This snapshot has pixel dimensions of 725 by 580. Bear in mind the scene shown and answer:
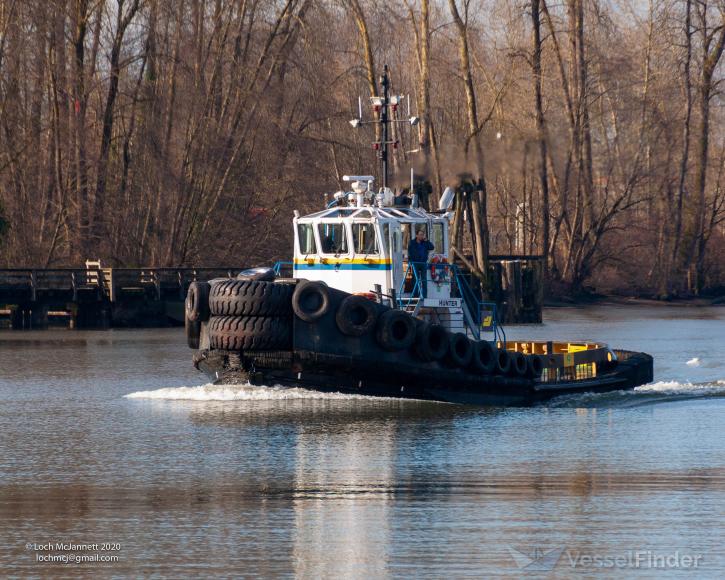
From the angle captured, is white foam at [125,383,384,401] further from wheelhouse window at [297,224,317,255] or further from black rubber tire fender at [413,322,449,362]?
wheelhouse window at [297,224,317,255]

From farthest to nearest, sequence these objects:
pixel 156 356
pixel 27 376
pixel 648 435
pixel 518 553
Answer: pixel 156 356
pixel 27 376
pixel 648 435
pixel 518 553

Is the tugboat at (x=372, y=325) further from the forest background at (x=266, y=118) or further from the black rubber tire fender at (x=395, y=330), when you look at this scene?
the forest background at (x=266, y=118)

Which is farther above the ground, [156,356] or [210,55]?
[210,55]

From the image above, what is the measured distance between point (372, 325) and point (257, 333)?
172 cm

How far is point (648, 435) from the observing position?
18.4 m

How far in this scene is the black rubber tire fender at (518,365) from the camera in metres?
21.3

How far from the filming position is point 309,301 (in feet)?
63.1

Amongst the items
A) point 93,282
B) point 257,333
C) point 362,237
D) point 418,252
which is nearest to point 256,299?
point 257,333

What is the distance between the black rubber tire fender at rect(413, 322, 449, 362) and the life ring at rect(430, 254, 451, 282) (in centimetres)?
129

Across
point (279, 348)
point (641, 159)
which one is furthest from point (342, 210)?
point (641, 159)

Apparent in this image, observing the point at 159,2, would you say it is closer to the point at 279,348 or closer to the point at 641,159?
the point at 641,159

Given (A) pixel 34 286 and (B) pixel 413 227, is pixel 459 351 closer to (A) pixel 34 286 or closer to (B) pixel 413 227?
(B) pixel 413 227

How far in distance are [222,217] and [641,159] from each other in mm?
20727

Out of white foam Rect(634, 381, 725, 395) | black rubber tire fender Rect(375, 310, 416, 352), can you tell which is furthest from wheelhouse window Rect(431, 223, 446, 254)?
white foam Rect(634, 381, 725, 395)
